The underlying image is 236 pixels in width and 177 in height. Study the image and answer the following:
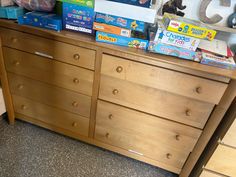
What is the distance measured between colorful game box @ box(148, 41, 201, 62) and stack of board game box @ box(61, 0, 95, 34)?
0.37 metres

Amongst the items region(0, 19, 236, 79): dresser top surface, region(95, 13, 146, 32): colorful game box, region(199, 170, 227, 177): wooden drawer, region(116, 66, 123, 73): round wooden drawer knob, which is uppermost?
region(95, 13, 146, 32): colorful game box

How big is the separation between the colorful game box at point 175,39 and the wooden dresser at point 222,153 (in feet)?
1.21

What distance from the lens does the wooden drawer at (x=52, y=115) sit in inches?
55.3

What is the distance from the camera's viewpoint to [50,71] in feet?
4.07

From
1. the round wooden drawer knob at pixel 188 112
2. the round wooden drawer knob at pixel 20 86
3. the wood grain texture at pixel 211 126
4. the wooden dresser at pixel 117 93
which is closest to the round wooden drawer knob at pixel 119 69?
the wooden dresser at pixel 117 93

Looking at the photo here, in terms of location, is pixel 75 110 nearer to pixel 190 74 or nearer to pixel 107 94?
pixel 107 94

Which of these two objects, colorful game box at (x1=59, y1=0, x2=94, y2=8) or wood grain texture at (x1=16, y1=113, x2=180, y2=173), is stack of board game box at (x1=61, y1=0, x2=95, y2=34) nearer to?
colorful game box at (x1=59, y1=0, x2=94, y2=8)

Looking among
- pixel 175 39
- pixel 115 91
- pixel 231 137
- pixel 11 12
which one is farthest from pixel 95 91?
pixel 231 137

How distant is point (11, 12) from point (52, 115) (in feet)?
2.41

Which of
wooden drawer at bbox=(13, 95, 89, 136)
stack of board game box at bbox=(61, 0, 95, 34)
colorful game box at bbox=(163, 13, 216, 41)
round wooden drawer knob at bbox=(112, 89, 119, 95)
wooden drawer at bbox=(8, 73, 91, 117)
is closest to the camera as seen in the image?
colorful game box at bbox=(163, 13, 216, 41)

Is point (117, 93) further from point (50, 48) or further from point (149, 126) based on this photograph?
point (50, 48)

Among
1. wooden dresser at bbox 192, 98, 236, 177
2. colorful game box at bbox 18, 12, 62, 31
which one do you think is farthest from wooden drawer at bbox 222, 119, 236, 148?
colorful game box at bbox 18, 12, 62, 31

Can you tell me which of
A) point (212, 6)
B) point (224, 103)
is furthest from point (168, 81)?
point (212, 6)

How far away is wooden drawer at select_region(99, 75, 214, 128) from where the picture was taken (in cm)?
107
